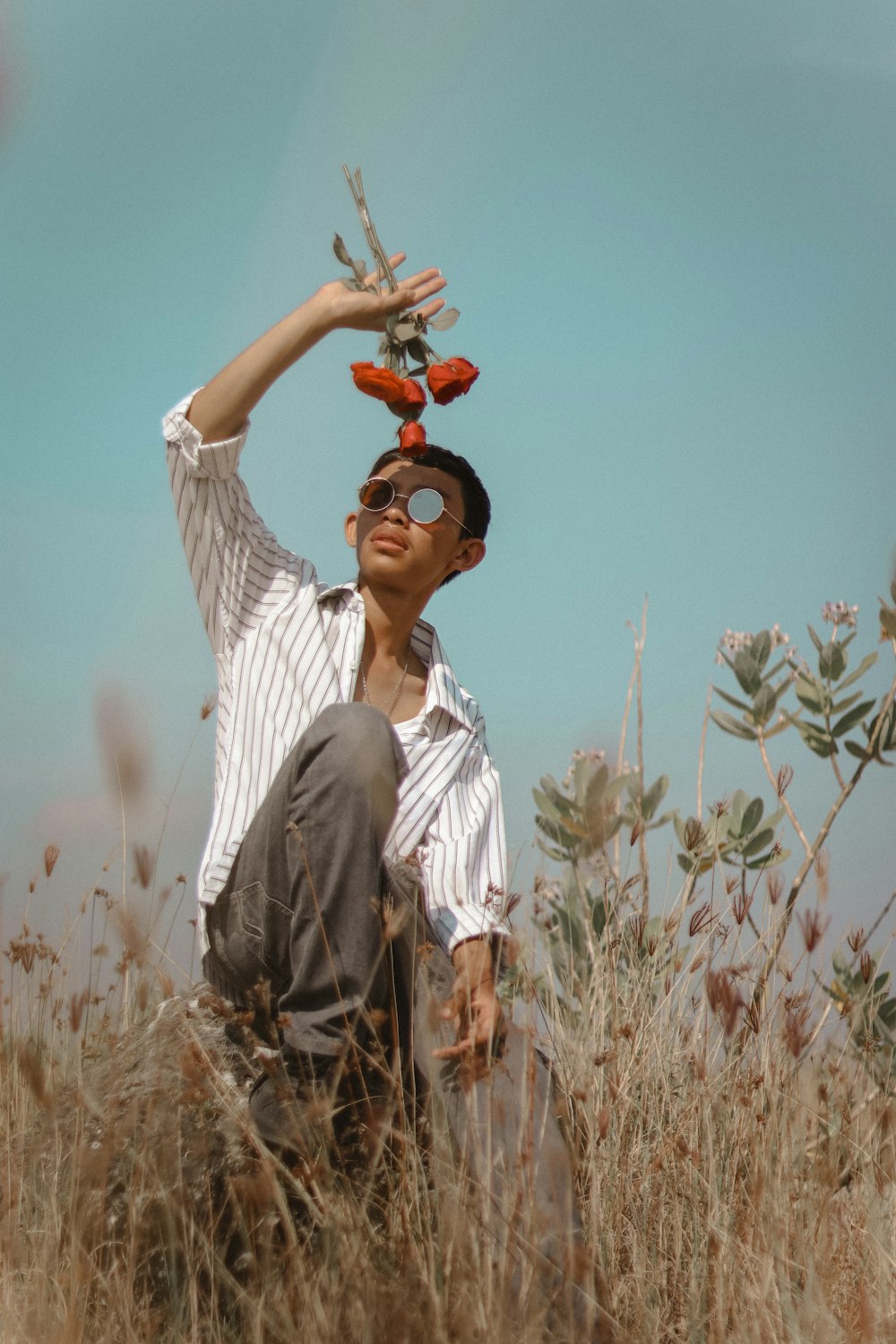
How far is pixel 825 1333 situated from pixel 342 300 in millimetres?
1937

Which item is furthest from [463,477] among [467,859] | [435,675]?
[467,859]

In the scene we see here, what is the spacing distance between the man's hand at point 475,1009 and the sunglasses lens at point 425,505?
97 centimetres

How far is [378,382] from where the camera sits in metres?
2.60

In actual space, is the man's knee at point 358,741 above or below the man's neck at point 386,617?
below

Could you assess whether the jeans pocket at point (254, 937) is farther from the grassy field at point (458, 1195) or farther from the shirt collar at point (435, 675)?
the shirt collar at point (435, 675)

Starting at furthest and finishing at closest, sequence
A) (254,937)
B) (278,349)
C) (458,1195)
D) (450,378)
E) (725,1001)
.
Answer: (450,378), (278,349), (254,937), (725,1001), (458,1195)

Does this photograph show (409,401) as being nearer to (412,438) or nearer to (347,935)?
(412,438)

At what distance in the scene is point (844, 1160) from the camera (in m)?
2.57

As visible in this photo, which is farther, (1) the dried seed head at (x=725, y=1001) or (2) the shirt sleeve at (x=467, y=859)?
(2) the shirt sleeve at (x=467, y=859)

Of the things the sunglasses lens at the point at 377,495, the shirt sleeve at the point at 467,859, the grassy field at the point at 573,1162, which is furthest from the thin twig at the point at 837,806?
the sunglasses lens at the point at 377,495

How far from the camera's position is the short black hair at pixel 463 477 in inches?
110

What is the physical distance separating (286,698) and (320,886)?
532 millimetres

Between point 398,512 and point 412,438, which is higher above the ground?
point 412,438

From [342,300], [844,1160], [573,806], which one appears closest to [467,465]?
[342,300]
